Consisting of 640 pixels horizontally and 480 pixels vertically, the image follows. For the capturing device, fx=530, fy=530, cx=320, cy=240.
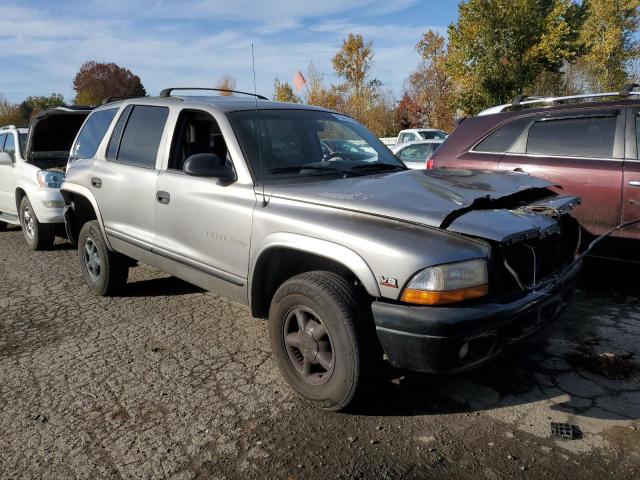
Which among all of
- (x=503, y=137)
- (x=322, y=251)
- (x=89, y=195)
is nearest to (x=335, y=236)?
(x=322, y=251)

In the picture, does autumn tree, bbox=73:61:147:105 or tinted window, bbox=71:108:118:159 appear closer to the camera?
tinted window, bbox=71:108:118:159

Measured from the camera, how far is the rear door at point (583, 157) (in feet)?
15.8

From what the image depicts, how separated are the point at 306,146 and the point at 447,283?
179cm

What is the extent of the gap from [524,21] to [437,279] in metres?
21.8

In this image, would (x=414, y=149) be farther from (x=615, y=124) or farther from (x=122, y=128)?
(x=122, y=128)

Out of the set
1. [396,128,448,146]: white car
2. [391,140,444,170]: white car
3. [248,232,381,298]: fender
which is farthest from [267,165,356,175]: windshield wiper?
[396,128,448,146]: white car

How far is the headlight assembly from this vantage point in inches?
100

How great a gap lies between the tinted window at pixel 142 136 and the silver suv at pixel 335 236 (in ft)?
0.06

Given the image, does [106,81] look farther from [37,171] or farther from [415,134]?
[37,171]

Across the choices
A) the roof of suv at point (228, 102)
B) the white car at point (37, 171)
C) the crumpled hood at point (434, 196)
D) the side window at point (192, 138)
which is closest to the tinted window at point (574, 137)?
the crumpled hood at point (434, 196)

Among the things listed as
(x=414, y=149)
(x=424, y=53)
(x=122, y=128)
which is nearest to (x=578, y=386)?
(x=122, y=128)

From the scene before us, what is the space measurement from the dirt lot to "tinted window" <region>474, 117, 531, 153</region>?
1.90 metres

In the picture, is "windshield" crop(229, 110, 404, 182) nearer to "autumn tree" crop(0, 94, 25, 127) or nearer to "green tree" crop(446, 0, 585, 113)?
"green tree" crop(446, 0, 585, 113)

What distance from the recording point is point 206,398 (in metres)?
3.25
